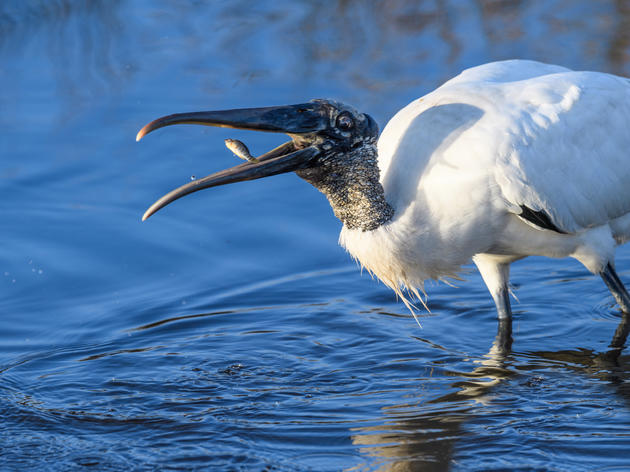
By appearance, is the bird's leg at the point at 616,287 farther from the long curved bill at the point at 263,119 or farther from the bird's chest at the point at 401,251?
the long curved bill at the point at 263,119

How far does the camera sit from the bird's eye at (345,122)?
16.3 ft

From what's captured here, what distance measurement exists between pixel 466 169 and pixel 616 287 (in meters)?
1.29

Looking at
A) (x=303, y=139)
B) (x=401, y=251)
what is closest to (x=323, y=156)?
(x=303, y=139)

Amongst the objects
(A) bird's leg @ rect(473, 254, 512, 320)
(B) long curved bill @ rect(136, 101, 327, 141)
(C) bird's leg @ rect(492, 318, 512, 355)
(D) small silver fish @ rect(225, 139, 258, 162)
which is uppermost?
(B) long curved bill @ rect(136, 101, 327, 141)

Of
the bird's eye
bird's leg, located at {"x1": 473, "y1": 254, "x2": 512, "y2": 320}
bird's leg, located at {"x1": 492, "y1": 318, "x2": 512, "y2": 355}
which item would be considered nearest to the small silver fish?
the bird's eye

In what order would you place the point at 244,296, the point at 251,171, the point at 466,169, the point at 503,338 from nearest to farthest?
the point at 251,171
the point at 466,169
the point at 503,338
the point at 244,296

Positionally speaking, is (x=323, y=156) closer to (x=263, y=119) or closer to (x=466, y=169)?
(x=263, y=119)

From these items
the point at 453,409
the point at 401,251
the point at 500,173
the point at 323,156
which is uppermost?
the point at 323,156

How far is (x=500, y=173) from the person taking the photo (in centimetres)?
512

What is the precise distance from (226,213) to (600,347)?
8.82ft

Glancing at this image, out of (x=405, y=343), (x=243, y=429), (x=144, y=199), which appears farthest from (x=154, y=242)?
(x=243, y=429)

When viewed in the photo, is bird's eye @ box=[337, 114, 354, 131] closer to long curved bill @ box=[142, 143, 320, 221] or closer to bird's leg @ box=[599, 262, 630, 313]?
long curved bill @ box=[142, 143, 320, 221]

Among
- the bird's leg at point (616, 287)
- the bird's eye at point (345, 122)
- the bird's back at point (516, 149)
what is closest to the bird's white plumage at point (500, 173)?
the bird's back at point (516, 149)

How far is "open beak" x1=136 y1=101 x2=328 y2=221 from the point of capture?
4.74 metres
